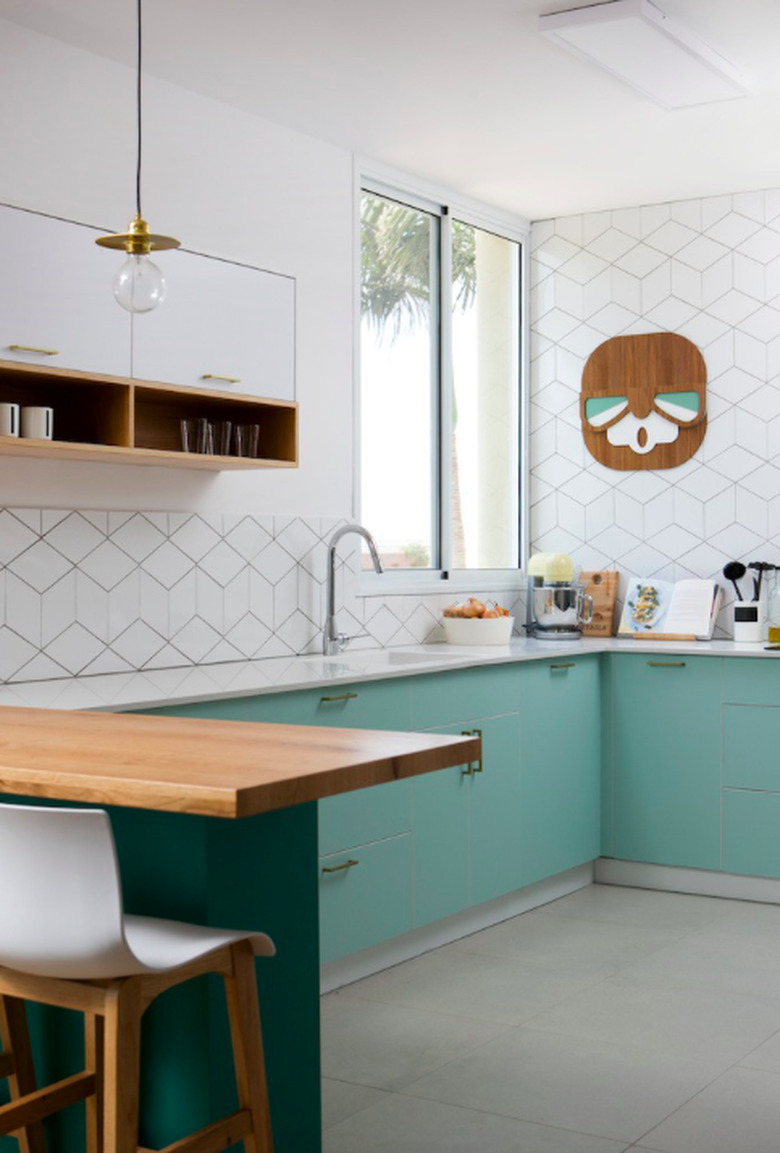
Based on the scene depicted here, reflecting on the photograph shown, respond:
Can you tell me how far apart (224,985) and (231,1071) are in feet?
0.46

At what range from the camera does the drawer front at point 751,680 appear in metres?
4.64

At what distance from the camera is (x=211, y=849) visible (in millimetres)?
2127

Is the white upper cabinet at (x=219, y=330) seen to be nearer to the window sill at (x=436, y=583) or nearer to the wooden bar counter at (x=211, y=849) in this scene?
the window sill at (x=436, y=583)

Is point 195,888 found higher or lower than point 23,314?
lower

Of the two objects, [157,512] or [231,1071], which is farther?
[157,512]

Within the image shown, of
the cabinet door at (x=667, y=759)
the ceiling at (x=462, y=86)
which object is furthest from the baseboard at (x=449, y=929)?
the ceiling at (x=462, y=86)

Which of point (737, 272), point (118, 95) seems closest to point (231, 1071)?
point (118, 95)

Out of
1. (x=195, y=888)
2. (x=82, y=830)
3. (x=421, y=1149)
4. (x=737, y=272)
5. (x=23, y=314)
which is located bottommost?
(x=421, y=1149)

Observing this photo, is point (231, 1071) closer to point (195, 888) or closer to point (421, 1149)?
point (195, 888)

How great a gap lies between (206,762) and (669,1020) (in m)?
1.98

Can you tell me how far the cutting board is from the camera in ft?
18.3

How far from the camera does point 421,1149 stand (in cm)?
276

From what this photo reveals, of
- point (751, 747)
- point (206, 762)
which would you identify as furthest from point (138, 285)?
point (751, 747)

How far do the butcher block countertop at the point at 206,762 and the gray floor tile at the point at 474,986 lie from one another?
1.53 meters
